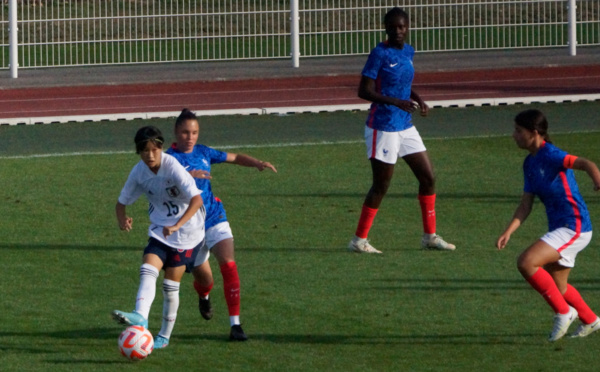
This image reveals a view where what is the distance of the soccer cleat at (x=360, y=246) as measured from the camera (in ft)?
32.9

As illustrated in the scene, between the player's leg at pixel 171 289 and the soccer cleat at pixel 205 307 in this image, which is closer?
the player's leg at pixel 171 289

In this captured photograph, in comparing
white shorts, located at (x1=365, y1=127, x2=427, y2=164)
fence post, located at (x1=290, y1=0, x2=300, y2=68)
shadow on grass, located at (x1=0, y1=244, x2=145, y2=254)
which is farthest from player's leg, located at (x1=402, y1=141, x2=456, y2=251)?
fence post, located at (x1=290, y1=0, x2=300, y2=68)

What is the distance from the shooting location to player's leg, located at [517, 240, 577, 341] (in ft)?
A: 23.5

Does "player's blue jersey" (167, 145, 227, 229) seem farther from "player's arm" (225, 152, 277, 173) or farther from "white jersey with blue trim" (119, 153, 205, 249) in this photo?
"white jersey with blue trim" (119, 153, 205, 249)

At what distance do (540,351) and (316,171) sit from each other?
707 cm

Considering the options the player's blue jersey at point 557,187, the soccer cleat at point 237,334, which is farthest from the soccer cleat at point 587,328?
the soccer cleat at point 237,334

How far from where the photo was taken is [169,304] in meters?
7.24

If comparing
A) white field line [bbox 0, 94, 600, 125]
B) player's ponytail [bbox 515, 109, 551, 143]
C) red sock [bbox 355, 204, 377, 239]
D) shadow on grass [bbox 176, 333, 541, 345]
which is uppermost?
player's ponytail [bbox 515, 109, 551, 143]

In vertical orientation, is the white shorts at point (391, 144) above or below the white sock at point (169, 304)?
above

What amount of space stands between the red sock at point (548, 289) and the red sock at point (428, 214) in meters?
2.96

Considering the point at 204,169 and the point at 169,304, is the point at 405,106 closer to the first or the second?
the point at 204,169

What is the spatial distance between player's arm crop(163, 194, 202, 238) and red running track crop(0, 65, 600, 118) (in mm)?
13018

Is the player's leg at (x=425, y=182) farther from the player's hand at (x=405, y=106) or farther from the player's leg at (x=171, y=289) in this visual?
the player's leg at (x=171, y=289)

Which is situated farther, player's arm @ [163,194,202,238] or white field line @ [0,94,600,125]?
white field line @ [0,94,600,125]
